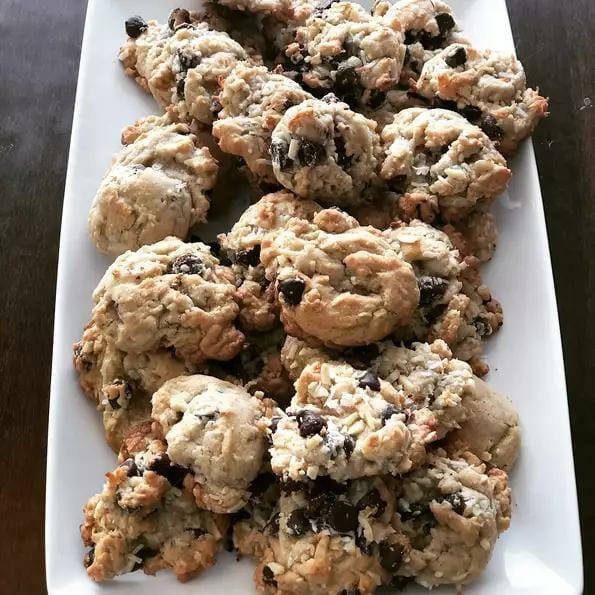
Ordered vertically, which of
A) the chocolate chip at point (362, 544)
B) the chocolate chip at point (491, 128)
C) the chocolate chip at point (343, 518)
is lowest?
the chocolate chip at point (362, 544)

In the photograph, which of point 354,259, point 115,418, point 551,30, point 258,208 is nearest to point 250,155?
point 258,208

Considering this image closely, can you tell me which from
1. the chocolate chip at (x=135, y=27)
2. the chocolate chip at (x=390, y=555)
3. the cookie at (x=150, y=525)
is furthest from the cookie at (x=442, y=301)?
the chocolate chip at (x=135, y=27)

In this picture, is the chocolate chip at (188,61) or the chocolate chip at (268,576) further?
the chocolate chip at (188,61)

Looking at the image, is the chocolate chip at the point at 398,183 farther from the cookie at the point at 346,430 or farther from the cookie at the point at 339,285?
the cookie at the point at 346,430

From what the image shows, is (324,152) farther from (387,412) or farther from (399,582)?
(399,582)

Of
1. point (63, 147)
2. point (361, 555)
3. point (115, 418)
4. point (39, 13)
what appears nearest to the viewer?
point (361, 555)

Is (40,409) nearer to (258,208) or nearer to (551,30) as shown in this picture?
(258,208)

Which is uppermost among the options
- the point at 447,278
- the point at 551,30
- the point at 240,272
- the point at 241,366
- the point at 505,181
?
the point at 551,30
